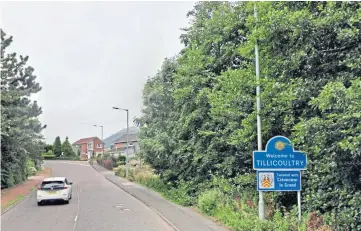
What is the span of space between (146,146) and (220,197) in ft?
36.1

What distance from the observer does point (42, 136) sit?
40906 millimetres

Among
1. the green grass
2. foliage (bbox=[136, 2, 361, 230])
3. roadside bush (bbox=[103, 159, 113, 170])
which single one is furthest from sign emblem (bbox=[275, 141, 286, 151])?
roadside bush (bbox=[103, 159, 113, 170])

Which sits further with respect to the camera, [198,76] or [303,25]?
[198,76]

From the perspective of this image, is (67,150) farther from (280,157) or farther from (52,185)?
(280,157)

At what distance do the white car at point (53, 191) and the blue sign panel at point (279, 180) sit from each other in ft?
47.7

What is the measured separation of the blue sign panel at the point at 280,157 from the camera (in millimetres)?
11383

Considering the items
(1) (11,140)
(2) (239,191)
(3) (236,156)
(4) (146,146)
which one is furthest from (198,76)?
(1) (11,140)

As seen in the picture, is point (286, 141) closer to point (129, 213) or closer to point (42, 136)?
point (129, 213)

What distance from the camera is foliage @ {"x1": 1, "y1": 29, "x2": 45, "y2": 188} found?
92.0ft

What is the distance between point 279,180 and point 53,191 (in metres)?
15.2

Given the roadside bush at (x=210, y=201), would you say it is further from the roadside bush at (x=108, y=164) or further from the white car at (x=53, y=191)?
the roadside bush at (x=108, y=164)

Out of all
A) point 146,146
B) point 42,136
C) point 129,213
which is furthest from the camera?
point 42,136

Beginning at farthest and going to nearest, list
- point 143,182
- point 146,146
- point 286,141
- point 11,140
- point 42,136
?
point 42,136
point 143,182
point 11,140
point 146,146
point 286,141

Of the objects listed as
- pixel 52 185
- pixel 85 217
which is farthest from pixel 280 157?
pixel 52 185
